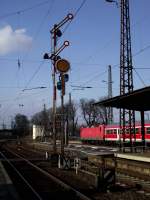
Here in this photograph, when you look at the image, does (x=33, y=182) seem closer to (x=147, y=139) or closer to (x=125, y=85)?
(x=125, y=85)

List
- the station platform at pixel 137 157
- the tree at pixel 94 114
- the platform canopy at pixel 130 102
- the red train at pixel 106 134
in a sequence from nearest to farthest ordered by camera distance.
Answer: the station platform at pixel 137 157, the platform canopy at pixel 130 102, the red train at pixel 106 134, the tree at pixel 94 114

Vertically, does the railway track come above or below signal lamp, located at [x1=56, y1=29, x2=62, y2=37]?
below

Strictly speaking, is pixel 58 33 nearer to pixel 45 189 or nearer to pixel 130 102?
pixel 130 102

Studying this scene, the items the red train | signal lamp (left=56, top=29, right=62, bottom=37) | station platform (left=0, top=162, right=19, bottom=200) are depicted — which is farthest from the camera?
the red train

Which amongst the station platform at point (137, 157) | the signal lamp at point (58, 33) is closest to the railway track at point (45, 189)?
the station platform at point (137, 157)

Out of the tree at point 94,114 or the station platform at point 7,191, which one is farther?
the tree at point 94,114

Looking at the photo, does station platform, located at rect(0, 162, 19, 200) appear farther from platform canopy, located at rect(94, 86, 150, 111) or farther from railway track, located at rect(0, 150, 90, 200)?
platform canopy, located at rect(94, 86, 150, 111)

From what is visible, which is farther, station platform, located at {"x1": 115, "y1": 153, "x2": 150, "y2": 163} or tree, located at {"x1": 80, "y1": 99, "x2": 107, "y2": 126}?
tree, located at {"x1": 80, "y1": 99, "x2": 107, "y2": 126}

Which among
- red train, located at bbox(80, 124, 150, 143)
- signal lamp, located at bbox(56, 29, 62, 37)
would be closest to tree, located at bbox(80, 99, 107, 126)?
red train, located at bbox(80, 124, 150, 143)

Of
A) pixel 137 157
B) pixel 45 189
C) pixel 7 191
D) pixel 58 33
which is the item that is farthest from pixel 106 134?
pixel 7 191

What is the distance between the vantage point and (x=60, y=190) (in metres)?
16.1

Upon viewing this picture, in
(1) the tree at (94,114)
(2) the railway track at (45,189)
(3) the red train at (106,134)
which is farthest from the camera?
(1) the tree at (94,114)

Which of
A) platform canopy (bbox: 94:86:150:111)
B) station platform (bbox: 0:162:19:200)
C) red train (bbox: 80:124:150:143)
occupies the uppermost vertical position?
platform canopy (bbox: 94:86:150:111)

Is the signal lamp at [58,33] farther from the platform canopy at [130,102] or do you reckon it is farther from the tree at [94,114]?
the tree at [94,114]
